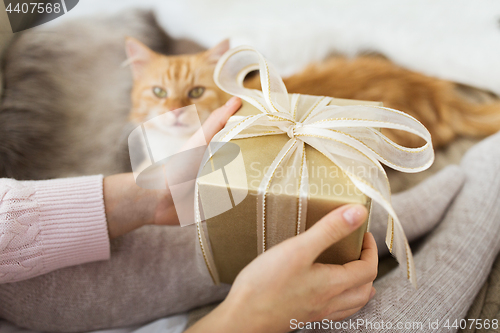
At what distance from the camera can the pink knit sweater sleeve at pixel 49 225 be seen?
19.8 inches

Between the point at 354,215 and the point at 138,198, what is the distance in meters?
0.42

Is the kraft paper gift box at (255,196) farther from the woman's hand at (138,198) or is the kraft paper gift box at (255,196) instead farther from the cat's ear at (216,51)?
the cat's ear at (216,51)

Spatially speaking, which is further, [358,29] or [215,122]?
[358,29]

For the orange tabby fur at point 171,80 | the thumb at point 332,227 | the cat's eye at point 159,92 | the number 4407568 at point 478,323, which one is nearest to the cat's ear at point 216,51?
the orange tabby fur at point 171,80

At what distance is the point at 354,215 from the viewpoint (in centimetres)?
35

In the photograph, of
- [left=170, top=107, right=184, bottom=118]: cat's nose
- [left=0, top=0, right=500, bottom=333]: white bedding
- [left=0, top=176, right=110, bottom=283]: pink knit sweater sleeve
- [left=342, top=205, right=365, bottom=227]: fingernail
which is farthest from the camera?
[left=0, top=0, right=500, bottom=333]: white bedding

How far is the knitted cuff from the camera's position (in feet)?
1.74

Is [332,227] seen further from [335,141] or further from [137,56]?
[137,56]

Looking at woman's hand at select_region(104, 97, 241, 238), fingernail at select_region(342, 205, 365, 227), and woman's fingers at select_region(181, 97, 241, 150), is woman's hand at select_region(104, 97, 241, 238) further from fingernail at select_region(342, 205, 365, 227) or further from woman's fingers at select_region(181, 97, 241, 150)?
fingernail at select_region(342, 205, 365, 227)

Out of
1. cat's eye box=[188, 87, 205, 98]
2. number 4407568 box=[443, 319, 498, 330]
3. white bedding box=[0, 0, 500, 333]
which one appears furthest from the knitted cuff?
number 4407568 box=[443, 319, 498, 330]

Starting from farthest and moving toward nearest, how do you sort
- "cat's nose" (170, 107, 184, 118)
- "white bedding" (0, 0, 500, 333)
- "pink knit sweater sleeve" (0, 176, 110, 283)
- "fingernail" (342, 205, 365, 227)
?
"white bedding" (0, 0, 500, 333), "cat's nose" (170, 107, 184, 118), "pink knit sweater sleeve" (0, 176, 110, 283), "fingernail" (342, 205, 365, 227)

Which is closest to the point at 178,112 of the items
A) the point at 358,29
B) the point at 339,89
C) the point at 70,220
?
the point at 70,220

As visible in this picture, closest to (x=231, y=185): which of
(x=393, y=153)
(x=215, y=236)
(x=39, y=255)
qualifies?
(x=215, y=236)

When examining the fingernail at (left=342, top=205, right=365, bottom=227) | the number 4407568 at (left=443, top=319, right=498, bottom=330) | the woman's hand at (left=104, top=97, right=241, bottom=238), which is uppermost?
the fingernail at (left=342, top=205, right=365, bottom=227)
